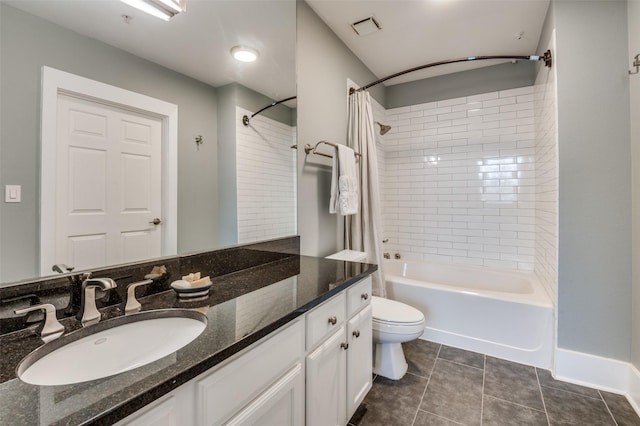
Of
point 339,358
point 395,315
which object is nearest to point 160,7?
point 339,358

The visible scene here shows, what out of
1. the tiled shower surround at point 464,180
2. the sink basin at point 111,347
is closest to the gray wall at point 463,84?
the tiled shower surround at point 464,180

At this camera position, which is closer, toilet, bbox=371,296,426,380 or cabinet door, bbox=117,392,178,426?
cabinet door, bbox=117,392,178,426

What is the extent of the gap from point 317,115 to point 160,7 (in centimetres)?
123

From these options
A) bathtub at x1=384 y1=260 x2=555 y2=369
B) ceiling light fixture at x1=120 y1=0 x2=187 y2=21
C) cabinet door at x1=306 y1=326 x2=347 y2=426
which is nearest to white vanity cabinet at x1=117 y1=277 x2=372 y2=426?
cabinet door at x1=306 y1=326 x2=347 y2=426

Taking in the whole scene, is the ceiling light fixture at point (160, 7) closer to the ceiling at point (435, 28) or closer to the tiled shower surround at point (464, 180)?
the ceiling at point (435, 28)

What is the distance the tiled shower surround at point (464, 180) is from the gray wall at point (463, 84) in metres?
0.07

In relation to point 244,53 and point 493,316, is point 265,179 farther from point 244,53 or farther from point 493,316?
point 493,316

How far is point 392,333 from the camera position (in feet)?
6.01

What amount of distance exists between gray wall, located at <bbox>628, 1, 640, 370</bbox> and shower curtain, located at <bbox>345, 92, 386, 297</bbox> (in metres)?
1.53

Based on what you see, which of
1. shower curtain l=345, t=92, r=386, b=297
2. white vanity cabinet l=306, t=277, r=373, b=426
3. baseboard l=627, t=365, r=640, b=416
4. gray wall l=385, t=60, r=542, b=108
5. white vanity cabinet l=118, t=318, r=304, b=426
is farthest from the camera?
gray wall l=385, t=60, r=542, b=108

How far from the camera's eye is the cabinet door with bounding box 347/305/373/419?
139cm

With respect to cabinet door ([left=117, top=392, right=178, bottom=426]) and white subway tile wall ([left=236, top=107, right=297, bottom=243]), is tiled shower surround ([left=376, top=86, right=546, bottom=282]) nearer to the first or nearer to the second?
white subway tile wall ([left=236, top=107, right=297, bottom=243])

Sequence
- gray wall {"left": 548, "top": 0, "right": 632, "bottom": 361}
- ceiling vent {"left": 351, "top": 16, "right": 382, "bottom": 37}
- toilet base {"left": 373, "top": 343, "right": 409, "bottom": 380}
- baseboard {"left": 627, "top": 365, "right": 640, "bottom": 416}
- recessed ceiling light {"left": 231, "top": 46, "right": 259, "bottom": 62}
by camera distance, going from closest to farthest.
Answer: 1. recessed ceiling light {"left": 231, "top": 46, "right": 259, "bottom": 62}
2. baseboard {"left": 627, "top": 365, "right": 640, "bottom": 416}
3. gray wall {"left": 548, "top": 0, "right": 632, "bottom": 361}
4. toilet base {"left": 373, "top": 343, "right": 409, "bottom": 380}
5. ceiling vent {"left": 351, "top": 16, "right": 382, "bottom": 37}

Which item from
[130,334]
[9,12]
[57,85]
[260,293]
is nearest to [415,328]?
[260,293]
